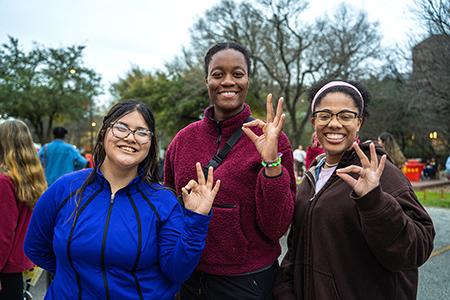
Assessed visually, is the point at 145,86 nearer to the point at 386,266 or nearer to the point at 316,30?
the point at 316,30

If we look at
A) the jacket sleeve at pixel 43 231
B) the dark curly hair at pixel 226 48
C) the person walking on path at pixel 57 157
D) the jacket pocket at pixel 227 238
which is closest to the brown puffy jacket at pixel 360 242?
the jacket pocket at pixel 227 238

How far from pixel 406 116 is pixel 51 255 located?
27.8 metres

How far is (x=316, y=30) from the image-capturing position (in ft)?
79.9

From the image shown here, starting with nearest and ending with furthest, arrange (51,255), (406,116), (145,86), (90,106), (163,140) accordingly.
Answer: (51,255), (406,116), (90,106), (145,86), (163,140)

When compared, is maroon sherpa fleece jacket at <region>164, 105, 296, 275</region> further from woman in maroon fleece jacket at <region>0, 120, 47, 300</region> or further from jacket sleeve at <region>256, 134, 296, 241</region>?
woman in maroon fleece jacket at <region>0, 120, 47, 300</region>

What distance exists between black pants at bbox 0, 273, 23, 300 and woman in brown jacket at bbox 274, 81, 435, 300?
6.79 ft

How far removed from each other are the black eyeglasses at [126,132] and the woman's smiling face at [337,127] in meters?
0.93

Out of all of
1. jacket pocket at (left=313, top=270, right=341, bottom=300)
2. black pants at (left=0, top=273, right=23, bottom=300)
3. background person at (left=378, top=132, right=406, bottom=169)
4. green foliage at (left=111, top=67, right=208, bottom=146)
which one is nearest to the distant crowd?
jacket pocket at (left=313, top=270, right=341, bottom=300)

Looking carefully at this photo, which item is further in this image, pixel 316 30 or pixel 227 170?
pixel 316 30

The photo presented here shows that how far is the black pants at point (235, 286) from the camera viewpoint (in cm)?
199

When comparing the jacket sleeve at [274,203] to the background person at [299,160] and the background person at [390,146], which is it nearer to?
the background person at [390,146]

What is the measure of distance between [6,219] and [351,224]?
7.84 feet

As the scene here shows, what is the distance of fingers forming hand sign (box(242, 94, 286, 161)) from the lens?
185 centimetres

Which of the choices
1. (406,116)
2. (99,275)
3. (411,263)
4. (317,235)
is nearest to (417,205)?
(411,263)
